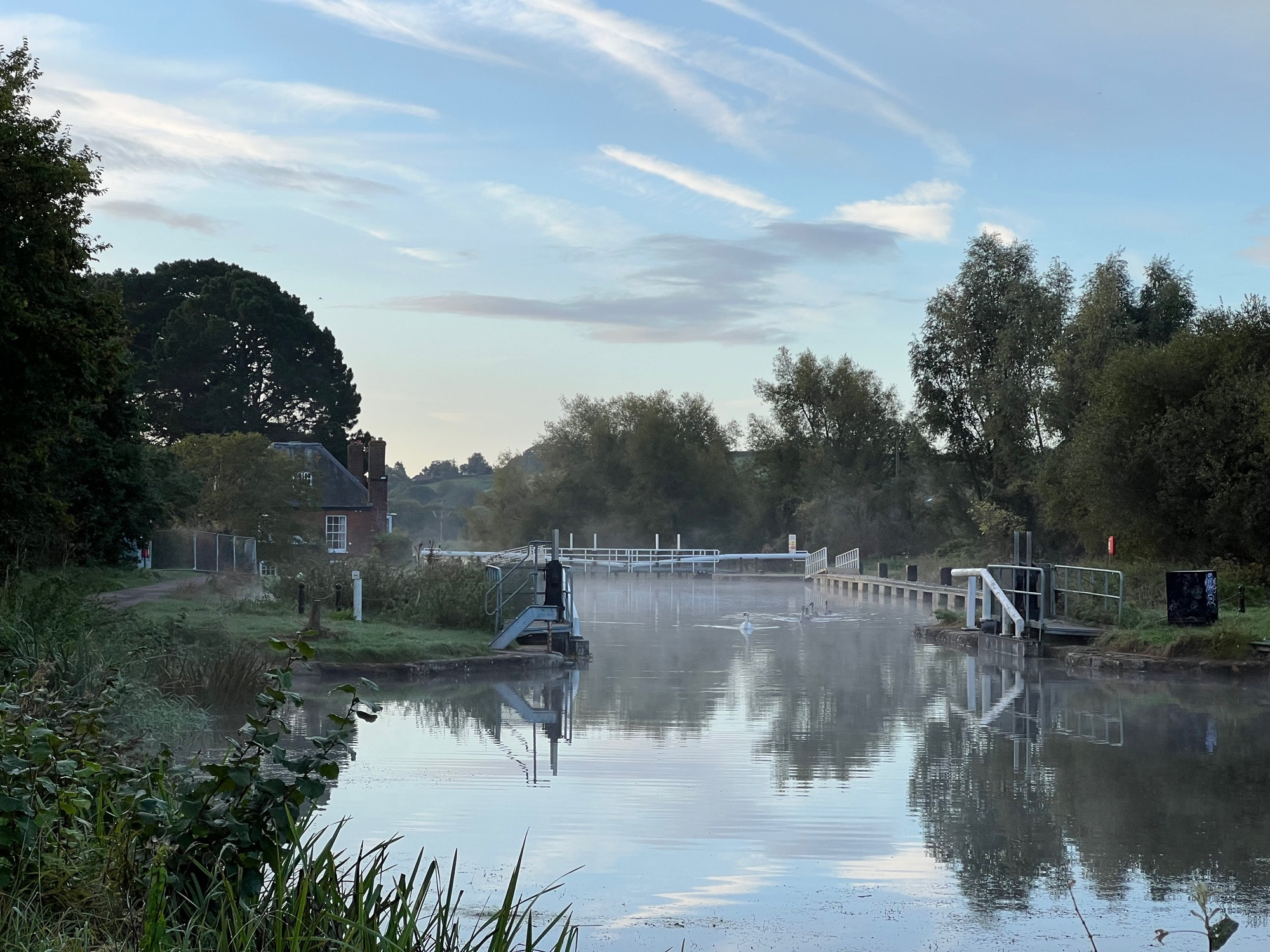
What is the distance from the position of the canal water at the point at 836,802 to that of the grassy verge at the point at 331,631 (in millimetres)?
1153

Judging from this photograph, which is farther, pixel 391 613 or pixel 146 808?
pixel 391 613

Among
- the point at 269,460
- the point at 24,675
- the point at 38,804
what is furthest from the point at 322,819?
the point at 269,460

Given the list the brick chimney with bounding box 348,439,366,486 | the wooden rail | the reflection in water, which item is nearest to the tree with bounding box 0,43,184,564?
the reflection in water

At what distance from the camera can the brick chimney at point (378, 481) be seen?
188 ft

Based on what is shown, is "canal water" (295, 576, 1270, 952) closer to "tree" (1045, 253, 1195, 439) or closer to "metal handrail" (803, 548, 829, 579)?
"tree" (1045, 253, 1195, 439)

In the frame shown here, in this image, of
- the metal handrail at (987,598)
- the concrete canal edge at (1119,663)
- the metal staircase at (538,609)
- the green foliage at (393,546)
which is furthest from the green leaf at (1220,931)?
the green foliage at (393,546)

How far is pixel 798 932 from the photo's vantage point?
731cm

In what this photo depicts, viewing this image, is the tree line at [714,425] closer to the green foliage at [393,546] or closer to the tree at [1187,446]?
the tree at [1187,446]

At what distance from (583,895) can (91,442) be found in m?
23.5

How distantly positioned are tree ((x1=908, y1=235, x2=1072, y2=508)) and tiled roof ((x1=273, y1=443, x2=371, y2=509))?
74.3 feet

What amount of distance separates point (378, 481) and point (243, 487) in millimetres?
16251

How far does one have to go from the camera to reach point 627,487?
76438mm

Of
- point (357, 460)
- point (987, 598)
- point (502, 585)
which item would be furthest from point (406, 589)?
point (357, 460)

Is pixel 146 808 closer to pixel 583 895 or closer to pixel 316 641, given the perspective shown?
pixel 583 895
